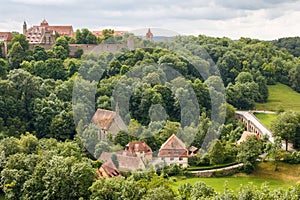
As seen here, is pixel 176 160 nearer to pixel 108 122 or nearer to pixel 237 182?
pixel 237 182

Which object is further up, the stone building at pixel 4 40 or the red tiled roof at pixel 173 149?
the stone building at pixel 4 40

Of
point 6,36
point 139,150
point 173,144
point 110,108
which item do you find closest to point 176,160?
point 173,144

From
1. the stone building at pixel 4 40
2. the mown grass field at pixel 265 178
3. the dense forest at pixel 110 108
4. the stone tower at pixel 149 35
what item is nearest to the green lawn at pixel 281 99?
the dense forest at pixel 110 108

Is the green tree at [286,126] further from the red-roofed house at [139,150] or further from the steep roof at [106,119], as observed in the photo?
the steep roof at [106,119]

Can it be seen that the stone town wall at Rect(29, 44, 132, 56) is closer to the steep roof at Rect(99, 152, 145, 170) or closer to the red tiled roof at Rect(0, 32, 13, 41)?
the red tiled roof at Rect(0, 32, 13, 41)

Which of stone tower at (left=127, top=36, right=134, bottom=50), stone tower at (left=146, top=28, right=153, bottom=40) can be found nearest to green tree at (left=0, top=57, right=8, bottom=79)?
stone tower at (left=127, top=36, right=134, bottom=50)
